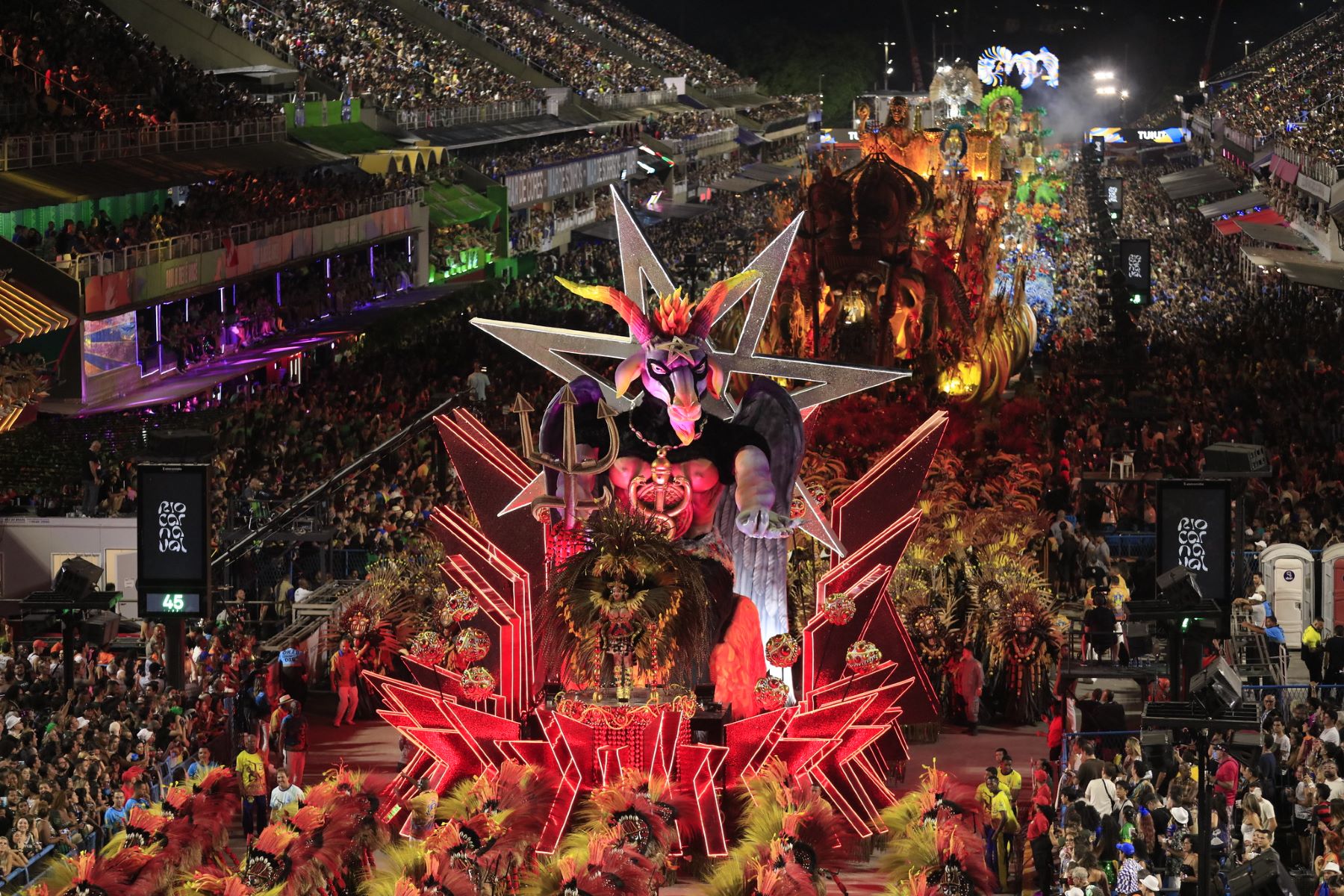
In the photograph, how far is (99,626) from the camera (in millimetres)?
18500

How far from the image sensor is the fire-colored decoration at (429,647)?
59.3 feet

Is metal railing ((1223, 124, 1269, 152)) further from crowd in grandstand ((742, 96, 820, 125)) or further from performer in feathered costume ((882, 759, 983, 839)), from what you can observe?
performer in feathered costume ((882, 759, 983, 839))

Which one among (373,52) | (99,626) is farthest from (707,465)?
(373,52)

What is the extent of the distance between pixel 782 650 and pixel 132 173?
61.3ft

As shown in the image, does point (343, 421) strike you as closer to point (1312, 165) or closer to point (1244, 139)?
point (1312, 165)

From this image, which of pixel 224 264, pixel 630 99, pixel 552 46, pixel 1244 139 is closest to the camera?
pixel 224 264

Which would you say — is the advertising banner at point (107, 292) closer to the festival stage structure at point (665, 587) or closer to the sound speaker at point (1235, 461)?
the festival stage structure at point (665, 587)

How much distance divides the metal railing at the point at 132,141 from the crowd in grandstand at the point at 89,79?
0.22 m

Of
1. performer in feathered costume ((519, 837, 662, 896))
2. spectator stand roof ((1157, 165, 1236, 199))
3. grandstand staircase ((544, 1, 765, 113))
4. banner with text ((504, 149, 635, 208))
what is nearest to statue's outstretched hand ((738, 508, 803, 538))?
performer in feathered costume ((519, 837, 662, 896))

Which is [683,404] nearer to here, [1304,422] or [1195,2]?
[1304,422]

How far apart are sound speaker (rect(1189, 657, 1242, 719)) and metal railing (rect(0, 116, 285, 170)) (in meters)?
21.4

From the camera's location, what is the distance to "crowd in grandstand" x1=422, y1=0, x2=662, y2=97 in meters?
72.1

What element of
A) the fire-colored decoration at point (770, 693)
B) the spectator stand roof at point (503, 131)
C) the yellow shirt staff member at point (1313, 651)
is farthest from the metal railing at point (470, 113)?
the fire-colored decoration at point (770, 693)

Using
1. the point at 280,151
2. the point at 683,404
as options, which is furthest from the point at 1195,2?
the point at 683,404
